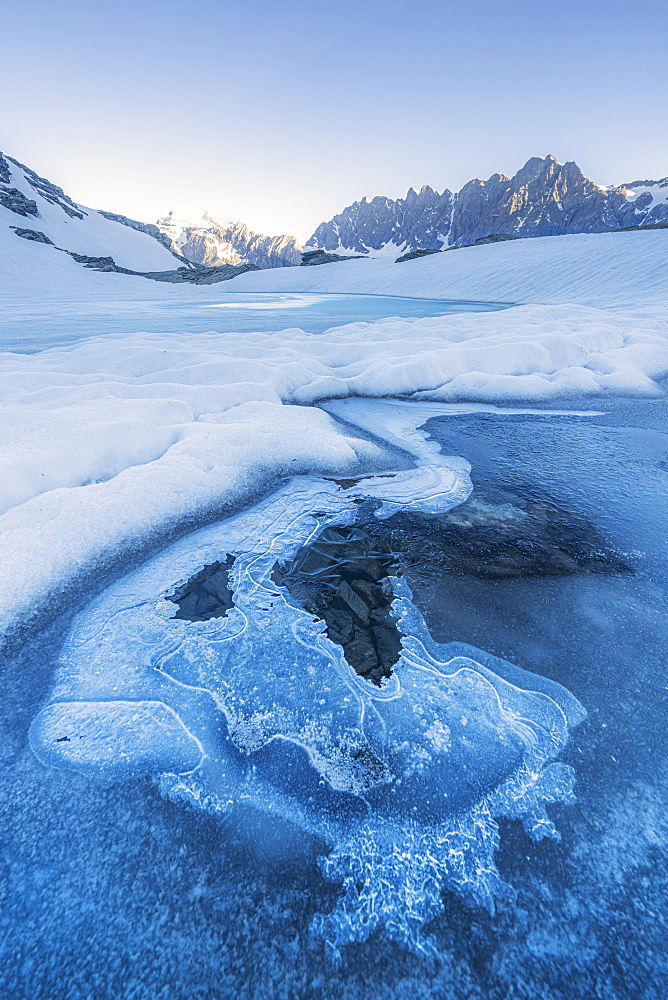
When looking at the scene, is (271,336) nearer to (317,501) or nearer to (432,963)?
(317,501)

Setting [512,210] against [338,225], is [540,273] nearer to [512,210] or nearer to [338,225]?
[512,210]

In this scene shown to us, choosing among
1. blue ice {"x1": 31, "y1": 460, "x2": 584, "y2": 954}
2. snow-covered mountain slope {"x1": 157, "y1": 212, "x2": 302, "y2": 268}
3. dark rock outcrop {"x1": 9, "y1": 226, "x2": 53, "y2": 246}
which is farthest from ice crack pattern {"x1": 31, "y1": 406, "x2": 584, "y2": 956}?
snow-covered mountain slope {"x1": 157, "y1": 212, "x2": 302, "y2": 268}

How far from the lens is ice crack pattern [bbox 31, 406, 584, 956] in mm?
1094

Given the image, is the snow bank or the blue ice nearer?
the blue ice

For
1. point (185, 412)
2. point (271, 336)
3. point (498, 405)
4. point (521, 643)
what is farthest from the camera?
point (271, 336)

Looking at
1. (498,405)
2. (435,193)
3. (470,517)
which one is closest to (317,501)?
(470,517)

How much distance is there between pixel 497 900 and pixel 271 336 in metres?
8.42

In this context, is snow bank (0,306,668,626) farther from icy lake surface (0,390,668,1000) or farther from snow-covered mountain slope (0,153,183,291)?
snow-covered mountain slope (0,153,183,291)

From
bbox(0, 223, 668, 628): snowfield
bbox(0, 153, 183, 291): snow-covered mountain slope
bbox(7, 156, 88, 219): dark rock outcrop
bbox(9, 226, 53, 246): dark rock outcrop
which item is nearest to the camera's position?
bbox(0, 223, 668, 628): snowfield

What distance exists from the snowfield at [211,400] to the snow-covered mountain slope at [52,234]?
2819cm

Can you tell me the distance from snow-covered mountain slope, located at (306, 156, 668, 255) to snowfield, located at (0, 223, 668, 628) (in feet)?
314

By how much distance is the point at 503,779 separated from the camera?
50.4 inches

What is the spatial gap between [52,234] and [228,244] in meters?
99.6

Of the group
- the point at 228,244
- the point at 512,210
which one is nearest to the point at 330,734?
the point at 512,210
